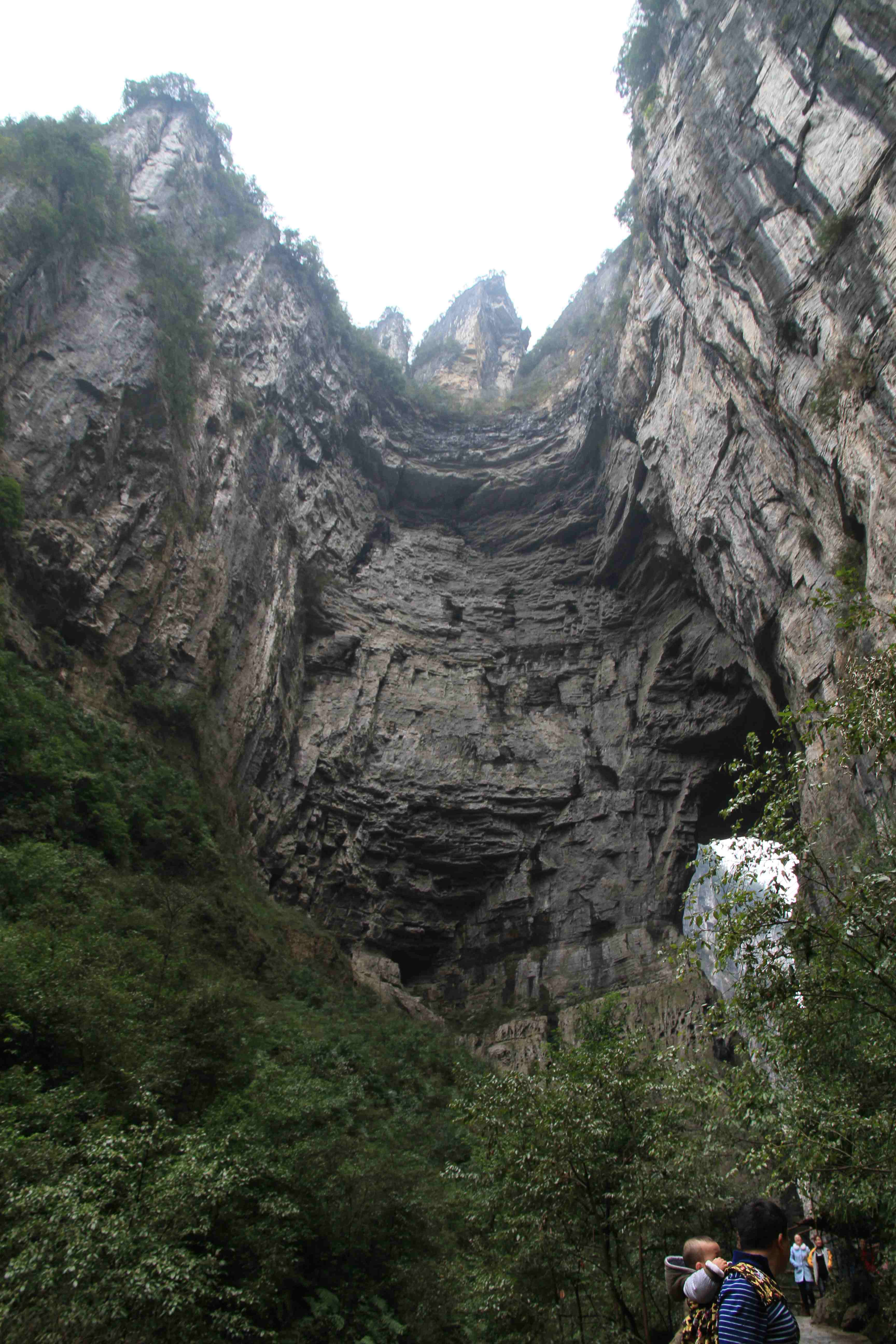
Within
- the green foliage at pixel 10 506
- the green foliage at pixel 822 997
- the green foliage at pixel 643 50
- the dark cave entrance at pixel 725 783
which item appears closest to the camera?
the green foliage at pixel 822 997

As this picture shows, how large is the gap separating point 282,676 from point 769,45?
17.5 m

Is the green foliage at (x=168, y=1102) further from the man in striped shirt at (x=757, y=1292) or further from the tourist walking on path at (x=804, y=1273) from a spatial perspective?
the tourist walking on path at (x=804, y=1273)

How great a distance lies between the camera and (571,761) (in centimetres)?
2417

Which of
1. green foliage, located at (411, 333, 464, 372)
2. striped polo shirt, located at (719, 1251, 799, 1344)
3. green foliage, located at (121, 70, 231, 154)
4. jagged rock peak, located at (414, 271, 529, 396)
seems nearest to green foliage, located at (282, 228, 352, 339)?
green foliage, located at (121, 70, 231, 154)

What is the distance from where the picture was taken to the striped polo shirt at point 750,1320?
2227 mm

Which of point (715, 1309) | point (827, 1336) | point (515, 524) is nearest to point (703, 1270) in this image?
point (715, 1309)

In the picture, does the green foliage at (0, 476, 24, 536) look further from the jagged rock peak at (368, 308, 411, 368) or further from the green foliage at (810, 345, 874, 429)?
the jagged rock peak at (368, 308, 411, 368)

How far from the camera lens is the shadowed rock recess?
39.1ft

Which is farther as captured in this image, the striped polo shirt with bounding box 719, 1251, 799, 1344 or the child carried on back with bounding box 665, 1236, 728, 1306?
the child carried on back with bounding box 665, 1236, 728, 1306

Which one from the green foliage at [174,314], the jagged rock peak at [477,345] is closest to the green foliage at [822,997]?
the green foliage at [174,314]

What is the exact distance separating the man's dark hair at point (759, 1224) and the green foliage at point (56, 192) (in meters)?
19.7

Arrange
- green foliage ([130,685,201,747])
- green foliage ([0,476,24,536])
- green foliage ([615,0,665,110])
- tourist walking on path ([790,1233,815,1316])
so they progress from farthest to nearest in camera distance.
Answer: green foliage ([615,0,665,110]), green foliage ([130,685,201,747]), green foliage ([0,476,24,536]), tourist walking on path ([790,1233,815,1316])

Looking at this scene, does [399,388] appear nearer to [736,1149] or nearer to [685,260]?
[685,260]

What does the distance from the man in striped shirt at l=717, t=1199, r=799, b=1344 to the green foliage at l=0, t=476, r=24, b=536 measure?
15412 millimetres
